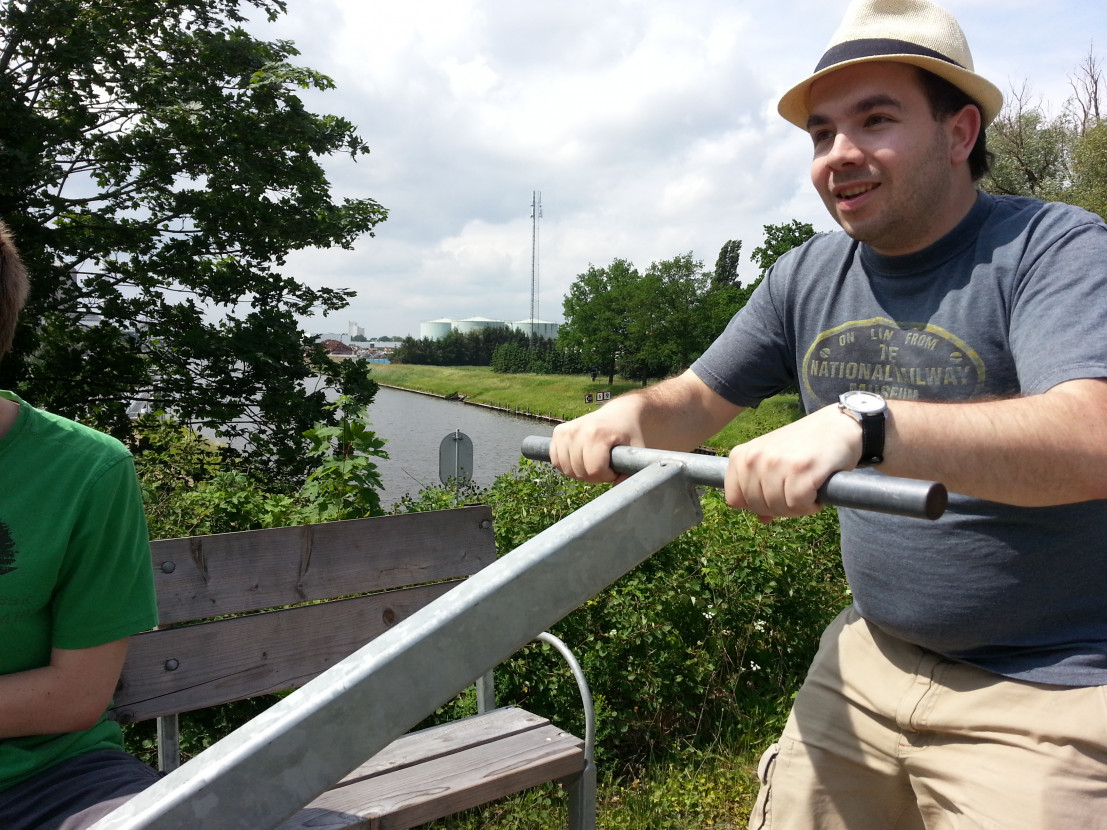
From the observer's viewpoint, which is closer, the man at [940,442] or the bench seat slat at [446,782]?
the man at [940,442]

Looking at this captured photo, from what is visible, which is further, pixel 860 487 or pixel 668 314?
pixel 668 314

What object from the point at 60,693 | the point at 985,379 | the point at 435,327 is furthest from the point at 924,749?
the point at 435,327

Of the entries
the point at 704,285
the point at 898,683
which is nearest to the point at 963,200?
the point at 898,683

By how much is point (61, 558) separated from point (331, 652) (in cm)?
119

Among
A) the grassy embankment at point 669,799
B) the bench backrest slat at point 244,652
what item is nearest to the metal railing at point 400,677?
the bench backrest slat at point 244,652

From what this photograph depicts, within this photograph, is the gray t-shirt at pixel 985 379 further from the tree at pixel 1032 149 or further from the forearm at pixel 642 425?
the tree at pixel 1032 149

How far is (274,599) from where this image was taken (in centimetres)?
283

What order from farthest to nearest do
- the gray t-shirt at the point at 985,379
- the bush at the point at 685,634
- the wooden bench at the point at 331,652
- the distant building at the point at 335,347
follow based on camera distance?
the distant building at the point at 335,347
the bush at the point at 685,634
the wooden bench at the point at 331,652
the gray t-shirt at the point at 985,379

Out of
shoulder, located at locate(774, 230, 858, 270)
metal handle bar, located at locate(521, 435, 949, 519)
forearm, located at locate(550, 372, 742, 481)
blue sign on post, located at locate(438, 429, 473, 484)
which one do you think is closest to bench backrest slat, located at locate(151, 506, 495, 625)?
forearm, located at locate(550, 372, 742, 481)

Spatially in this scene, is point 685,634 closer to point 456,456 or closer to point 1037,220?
point 1037,220

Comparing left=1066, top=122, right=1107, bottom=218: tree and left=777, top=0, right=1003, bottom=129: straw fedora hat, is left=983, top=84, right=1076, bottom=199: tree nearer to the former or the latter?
left=1066, top=122, right=1107, bottom=218: tree

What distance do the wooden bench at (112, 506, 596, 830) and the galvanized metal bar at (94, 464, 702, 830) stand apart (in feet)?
4.83

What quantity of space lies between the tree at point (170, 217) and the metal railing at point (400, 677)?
941 centimetres

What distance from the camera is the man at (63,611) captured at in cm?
183
